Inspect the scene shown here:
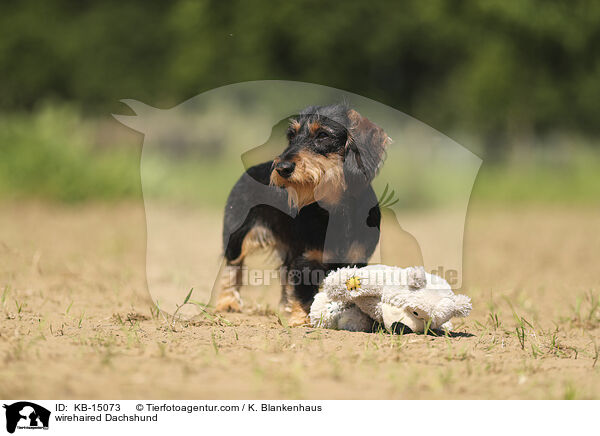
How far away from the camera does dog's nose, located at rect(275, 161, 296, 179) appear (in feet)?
13.3

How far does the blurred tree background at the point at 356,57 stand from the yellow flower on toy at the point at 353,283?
16.7 metres

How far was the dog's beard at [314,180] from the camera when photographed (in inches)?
160

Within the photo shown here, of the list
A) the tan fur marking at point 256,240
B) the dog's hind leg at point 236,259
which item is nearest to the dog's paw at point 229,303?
the dog's hind leg at point 236,259

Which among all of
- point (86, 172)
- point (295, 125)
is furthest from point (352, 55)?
point (295, 125)

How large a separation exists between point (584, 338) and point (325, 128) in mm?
2026

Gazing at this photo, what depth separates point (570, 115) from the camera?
992 inches

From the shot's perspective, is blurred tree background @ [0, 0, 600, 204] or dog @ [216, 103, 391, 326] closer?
dog @ [216, 103, 391, 326]

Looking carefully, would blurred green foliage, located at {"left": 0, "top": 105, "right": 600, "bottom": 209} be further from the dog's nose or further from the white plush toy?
the white plush toy

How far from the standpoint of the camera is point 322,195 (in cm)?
418

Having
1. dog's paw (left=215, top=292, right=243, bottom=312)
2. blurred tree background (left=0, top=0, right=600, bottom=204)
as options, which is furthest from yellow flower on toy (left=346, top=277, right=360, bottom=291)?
blurred tree background (left=0, top=0, right=600, bottom=204)

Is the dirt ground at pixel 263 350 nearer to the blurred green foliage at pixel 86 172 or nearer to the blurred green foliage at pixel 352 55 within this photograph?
the blurred green foliage at pixel 86 172

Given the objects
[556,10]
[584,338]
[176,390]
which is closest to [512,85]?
[556,10]

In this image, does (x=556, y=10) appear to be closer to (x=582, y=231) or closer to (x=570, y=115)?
(x=570, y=115)
